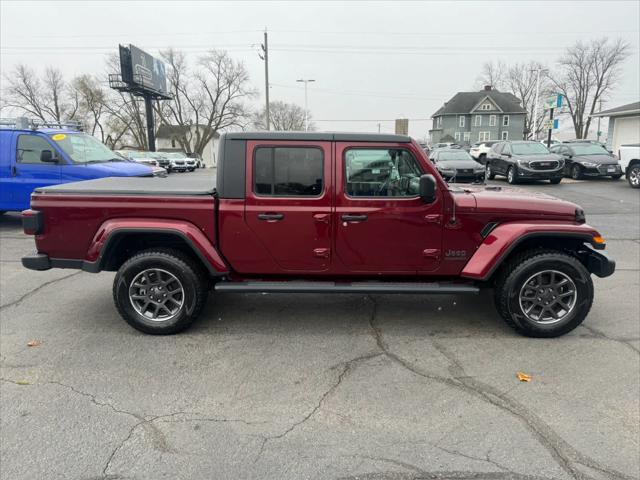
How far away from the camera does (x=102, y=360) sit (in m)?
3.63

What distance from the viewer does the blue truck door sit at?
8414mm

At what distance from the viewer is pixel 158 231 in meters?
3.86

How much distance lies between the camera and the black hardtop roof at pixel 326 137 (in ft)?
12.9

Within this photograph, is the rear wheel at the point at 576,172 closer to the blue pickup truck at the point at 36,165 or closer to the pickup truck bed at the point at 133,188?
the blue pickup truck at the point at 36,165

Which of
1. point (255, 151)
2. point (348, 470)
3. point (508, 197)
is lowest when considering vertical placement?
point (348, 470)

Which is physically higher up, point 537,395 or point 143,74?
point 143,74

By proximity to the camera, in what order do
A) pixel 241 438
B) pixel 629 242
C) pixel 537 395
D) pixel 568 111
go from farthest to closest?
pixel 568 111 → pixel 629 242 → pixel 537 395 → pixel 241 438

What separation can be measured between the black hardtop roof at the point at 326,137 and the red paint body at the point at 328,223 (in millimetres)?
45

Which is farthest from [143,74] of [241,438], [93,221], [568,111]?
[568,111]

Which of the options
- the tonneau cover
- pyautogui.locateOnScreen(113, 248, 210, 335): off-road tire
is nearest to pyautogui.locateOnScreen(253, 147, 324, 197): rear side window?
the tonneau cover

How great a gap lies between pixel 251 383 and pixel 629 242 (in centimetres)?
778

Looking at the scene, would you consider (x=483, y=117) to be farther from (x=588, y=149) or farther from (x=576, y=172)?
(x=576, y=172)

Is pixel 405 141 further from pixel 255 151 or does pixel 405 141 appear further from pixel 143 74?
pixel 143 74

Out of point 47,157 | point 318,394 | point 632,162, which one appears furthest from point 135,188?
point 632,162
